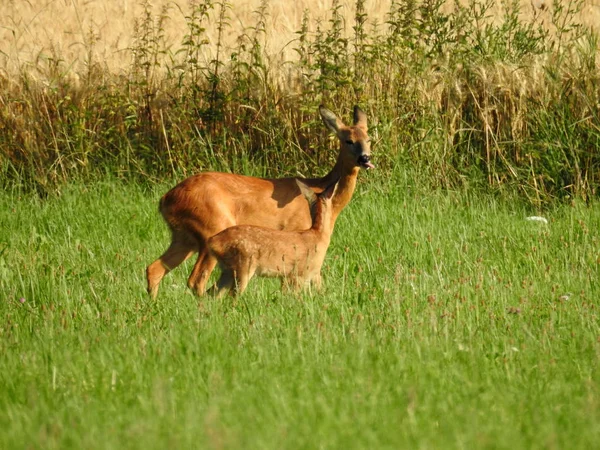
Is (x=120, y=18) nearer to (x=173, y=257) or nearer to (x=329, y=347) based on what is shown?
(x=173, y=257)

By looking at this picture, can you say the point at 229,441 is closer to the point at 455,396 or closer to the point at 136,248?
the point at 455,396

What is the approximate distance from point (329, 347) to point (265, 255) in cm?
185

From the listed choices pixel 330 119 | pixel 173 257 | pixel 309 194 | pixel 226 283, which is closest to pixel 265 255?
pixel 226 283

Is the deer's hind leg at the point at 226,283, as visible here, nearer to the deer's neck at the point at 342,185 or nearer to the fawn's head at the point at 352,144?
the deer's neck at the point at 342,185

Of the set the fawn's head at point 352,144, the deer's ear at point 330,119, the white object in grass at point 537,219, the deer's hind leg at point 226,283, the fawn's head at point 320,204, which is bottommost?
the white object in grass at point 537,219

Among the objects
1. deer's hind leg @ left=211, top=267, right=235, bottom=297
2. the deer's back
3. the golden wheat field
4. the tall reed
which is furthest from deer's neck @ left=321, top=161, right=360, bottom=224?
the golden wheat field

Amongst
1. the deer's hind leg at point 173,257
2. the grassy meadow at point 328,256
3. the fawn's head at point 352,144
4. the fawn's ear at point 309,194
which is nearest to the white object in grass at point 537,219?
the grassy meadow at point 328,256

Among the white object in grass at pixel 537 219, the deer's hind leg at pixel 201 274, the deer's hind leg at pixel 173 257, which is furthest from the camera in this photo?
the white object in grass at pixel 537 219

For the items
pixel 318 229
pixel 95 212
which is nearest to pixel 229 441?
pixel 318 229

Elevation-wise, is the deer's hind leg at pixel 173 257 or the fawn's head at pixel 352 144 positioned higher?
the fawn's head at pixel 352 144

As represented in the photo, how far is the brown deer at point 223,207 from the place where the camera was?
25.2 ft

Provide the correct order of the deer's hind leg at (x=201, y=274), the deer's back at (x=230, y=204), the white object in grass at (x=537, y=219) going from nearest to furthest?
the deer's hind leg at (x=201, y=274)
the deer's back at (x=230, y=204)
the white object in grass at (x=537, y=219)

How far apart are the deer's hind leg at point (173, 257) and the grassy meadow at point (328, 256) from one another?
14 centimetres

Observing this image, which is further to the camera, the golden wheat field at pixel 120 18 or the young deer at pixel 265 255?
the golden wheat field at pixel 120 18
